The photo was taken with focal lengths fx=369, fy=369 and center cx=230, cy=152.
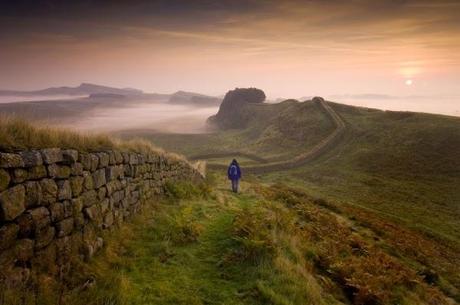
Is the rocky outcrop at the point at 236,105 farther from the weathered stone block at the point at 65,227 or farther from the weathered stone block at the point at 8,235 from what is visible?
the weathered stone block at the point at 8,235

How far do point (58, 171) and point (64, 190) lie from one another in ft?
1.22

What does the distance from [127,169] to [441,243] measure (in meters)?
23.5

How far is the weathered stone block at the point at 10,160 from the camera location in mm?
5348

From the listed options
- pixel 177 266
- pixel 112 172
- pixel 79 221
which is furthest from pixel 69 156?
pixel 177 266

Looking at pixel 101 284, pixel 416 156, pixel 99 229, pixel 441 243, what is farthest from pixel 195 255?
pixel 416 156

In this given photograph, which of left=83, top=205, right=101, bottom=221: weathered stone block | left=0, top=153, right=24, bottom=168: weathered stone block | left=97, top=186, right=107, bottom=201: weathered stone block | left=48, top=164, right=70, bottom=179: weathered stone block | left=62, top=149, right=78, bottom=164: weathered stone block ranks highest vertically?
left=0, top=153, right=24, bottom=168: weathered stone block

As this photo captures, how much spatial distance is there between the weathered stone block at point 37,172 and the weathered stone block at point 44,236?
0.86 meters

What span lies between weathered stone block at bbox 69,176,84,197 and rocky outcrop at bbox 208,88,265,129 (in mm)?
142039

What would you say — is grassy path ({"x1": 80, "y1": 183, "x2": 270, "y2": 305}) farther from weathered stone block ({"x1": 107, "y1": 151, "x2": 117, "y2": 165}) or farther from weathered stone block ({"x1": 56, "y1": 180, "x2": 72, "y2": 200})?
weathered stone block ({"x1": 107, "y1": 151, "x2": 117, "y2": 165})

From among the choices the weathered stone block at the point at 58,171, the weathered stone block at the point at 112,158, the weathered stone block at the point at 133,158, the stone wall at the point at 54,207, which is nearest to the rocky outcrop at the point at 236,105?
the weathered stone block at the point at 133,158

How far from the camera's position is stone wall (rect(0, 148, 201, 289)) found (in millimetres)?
5386

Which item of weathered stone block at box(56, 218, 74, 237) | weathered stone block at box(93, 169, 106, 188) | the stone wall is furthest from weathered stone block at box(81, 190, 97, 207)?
weathered stone block at box(56, 218, 74, 237)

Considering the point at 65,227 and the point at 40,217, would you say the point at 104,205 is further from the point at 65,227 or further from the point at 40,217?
the point at 40,217

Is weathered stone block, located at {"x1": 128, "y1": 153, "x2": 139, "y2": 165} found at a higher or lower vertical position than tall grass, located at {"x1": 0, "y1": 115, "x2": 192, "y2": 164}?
lower
